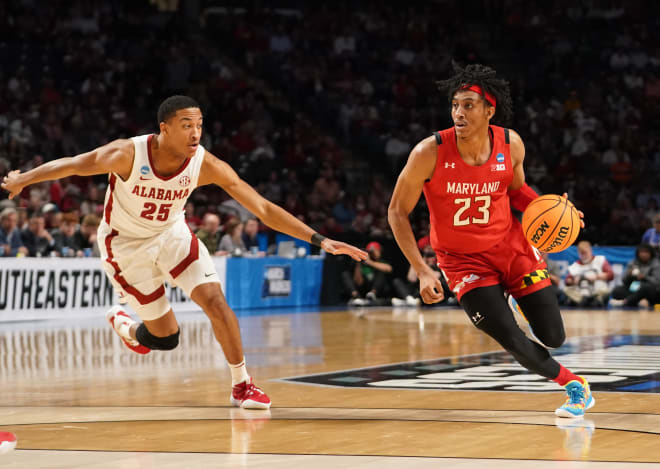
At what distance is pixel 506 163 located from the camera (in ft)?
21.5

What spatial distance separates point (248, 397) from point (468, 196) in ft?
6.21

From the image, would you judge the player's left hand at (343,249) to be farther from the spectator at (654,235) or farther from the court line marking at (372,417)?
the spectator at (654,235)

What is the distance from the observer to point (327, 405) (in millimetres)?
6945

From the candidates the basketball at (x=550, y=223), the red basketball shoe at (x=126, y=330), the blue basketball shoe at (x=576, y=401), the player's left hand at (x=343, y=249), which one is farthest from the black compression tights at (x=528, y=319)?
the red basketball shoe at (x=126, y=330)

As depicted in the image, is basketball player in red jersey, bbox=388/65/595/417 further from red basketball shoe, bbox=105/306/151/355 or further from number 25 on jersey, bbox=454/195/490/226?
red basketball shoe, bbox=105/306/151/355

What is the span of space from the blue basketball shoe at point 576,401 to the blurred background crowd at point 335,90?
503 inches

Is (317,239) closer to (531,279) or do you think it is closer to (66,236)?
(531,279)

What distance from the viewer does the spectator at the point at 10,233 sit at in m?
15.3

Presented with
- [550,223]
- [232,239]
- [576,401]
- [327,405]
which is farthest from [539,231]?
[232,239]

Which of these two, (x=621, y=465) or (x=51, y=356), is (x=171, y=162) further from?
(x=51, y=356)

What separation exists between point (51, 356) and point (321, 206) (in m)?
13.1

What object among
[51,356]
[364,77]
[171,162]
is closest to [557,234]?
[171,162]

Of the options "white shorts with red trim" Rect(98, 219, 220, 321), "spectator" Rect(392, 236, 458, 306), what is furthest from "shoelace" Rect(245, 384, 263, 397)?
"spectator" Rect(392, 236, 458, 306)

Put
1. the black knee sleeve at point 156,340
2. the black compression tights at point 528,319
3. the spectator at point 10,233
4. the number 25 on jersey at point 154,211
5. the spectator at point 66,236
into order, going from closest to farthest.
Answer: the black compression tights at point 528,319, the number 25 on jersey at point 154,211, the black knee sleeve at point 156,340, the spectator at point 10,233, the spectator at point 66,236
